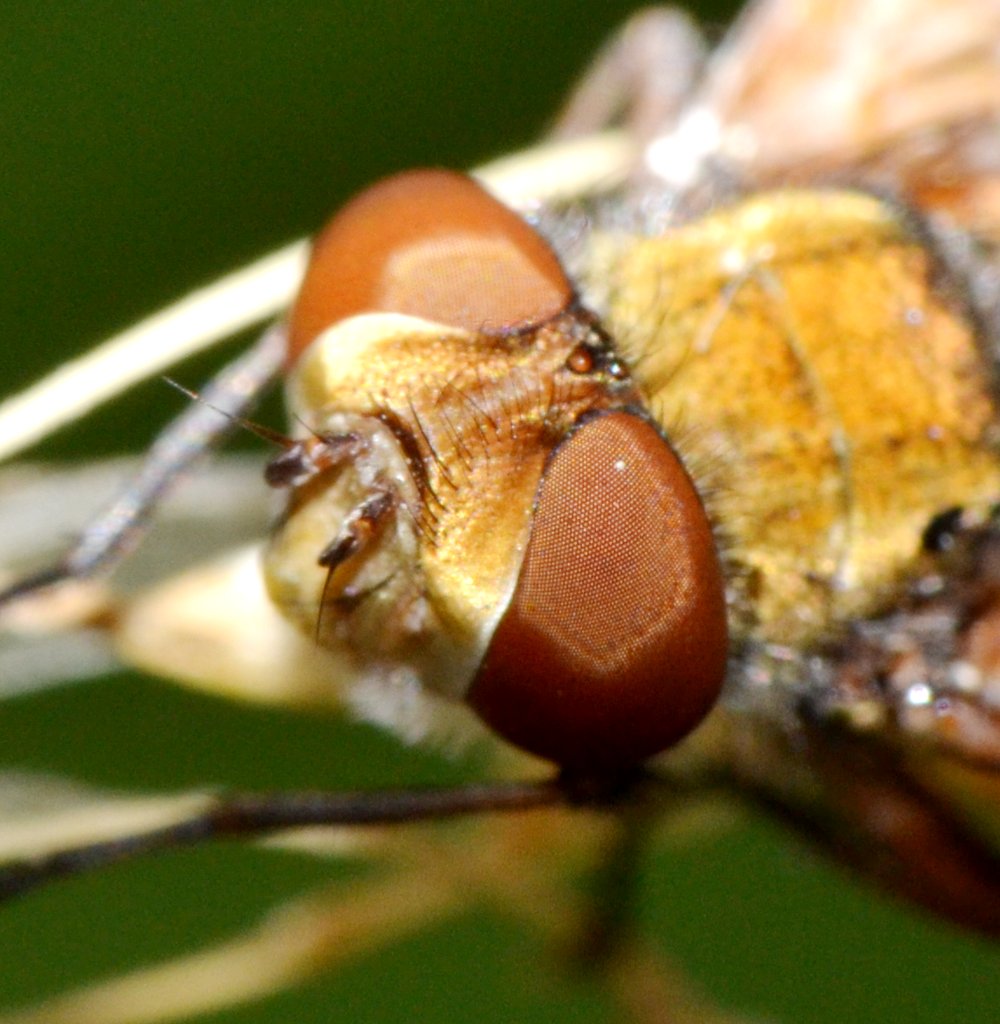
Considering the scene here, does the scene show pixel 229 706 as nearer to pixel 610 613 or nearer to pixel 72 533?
pixel 72 533

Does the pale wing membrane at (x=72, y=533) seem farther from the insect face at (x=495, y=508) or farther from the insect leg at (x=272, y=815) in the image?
the insect face at (x=495, y=508)

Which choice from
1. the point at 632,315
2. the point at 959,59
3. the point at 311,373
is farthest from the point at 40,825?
the point at 959,59

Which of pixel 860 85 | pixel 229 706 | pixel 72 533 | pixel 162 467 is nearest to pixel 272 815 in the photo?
pixel 162 467

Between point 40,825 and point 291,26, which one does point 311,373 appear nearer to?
point 40,825

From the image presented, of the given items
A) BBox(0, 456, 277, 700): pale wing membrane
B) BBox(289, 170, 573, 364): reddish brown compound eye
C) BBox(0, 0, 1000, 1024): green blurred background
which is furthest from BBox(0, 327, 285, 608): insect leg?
BBox(0, 0, 1000, 1024): green blurred background

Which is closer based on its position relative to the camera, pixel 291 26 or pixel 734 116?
pixel 734 116

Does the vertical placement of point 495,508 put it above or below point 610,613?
above
